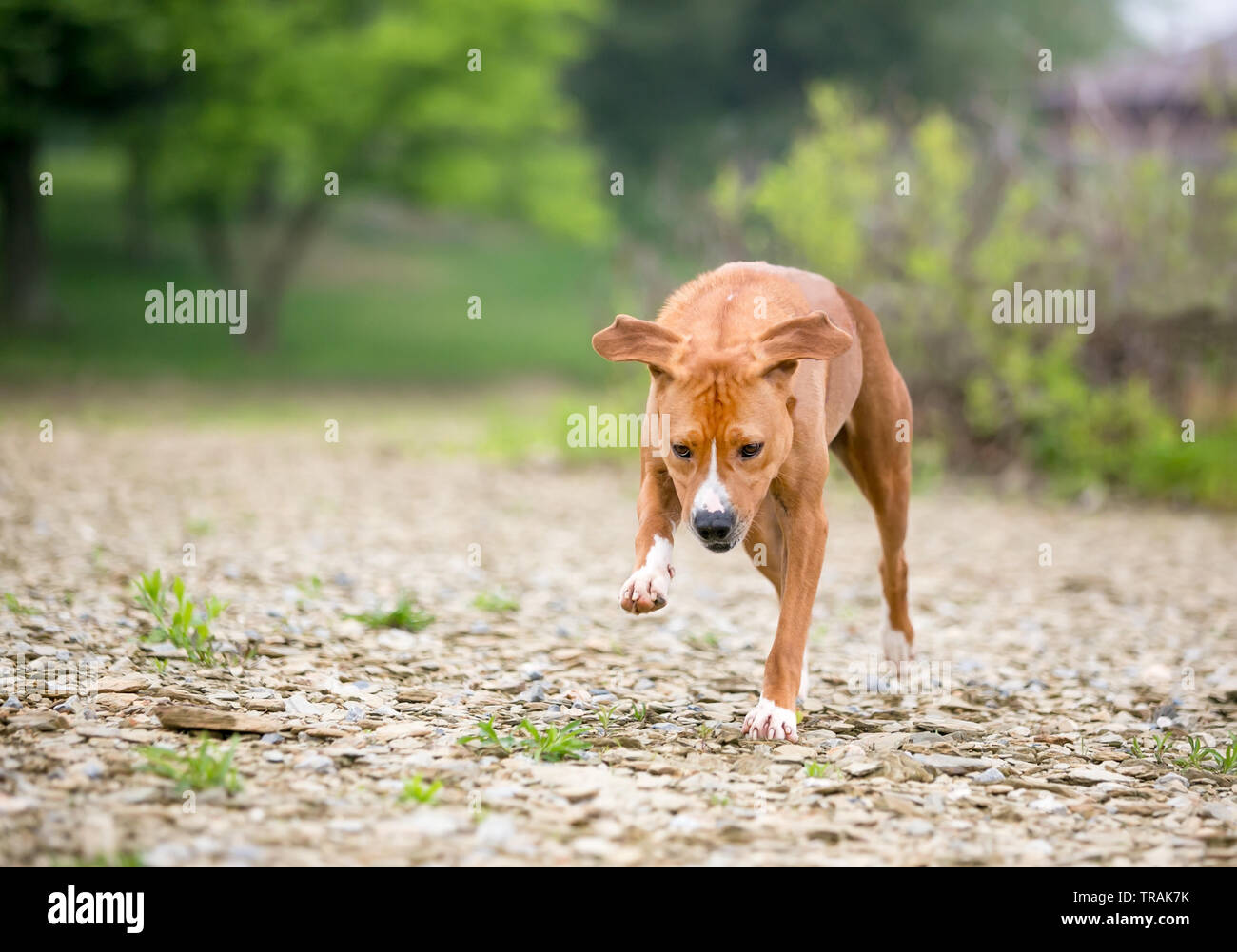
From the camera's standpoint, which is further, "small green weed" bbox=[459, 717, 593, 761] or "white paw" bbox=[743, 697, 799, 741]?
"white paw" bbox=[743, 697, 799, 741]

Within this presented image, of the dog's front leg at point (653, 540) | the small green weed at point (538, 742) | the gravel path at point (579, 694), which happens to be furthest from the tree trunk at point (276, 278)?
the small green weed at point (538, 742)

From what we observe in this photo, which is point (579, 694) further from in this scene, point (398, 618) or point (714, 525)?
point (398, 618)

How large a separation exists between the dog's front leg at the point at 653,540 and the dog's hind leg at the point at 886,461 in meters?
1.14

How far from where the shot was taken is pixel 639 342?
4.97 metres

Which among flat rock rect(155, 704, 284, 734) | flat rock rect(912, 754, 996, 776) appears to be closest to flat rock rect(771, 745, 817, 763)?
flat rock rect(912, 754, 996, 776)

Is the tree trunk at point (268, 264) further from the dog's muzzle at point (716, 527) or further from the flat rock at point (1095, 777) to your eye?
the flat rock at point (1095, 777)

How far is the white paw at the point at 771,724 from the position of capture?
4.76 m

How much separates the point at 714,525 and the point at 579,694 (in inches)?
47.5

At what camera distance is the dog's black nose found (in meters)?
4.53

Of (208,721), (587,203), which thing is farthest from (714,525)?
(587,203)

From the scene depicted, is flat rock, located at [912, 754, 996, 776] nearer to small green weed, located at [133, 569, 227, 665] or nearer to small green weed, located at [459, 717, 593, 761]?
small green weed, located at [459, 717, 593, 761]

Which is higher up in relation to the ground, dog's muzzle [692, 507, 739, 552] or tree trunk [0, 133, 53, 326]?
tree trunk [0, 133, 53, 326]

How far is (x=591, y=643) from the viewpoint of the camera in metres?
6.40
